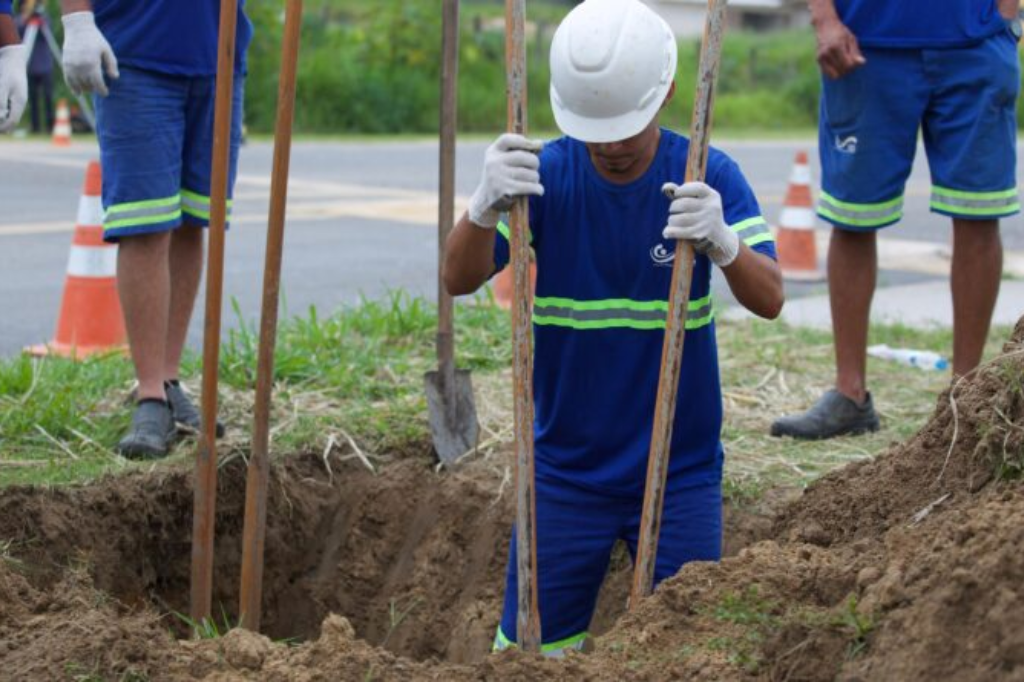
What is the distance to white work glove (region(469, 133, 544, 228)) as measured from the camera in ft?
9.85

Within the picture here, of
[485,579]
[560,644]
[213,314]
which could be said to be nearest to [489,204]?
[213,314]

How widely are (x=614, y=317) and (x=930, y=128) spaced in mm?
1925

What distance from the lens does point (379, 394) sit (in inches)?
207

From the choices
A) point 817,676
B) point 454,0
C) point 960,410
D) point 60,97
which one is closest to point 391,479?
point 454,0

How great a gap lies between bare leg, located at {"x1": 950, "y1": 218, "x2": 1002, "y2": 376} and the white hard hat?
202 centimetres

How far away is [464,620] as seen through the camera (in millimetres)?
4383

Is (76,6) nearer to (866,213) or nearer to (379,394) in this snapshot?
(379,394)

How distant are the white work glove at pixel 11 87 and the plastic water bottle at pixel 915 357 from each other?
3.32 m

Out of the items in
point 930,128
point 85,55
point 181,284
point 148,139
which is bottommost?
point 181,284

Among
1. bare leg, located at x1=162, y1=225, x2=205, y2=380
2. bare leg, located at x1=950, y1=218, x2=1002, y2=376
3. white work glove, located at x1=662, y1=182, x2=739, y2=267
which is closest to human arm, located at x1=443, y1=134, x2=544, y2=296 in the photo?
white work glove, located at x1=662, y1=182, x2=739, y2=267

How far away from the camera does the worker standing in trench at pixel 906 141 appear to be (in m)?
4.67

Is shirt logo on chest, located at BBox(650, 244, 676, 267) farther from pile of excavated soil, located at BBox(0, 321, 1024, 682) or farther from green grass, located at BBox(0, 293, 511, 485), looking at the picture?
green grass, located at BBox(0, 293, 511, 485)

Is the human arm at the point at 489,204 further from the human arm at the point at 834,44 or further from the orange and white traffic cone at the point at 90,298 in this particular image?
the orange and white traffic cone at the point at 90,298

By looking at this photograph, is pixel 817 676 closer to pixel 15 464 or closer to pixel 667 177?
pixel 667 177
